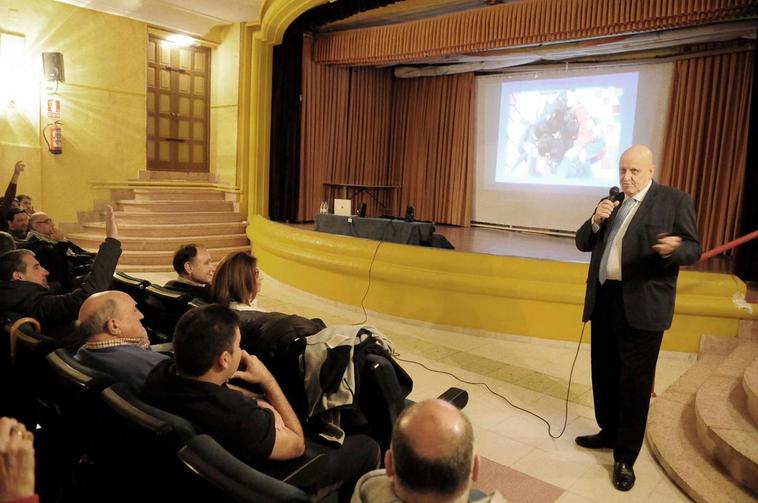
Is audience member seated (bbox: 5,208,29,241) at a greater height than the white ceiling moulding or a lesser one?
lesser

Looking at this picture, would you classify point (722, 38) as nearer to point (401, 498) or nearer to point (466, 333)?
point (466, 333)

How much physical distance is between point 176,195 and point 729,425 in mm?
7272

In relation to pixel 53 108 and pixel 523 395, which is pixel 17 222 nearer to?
pixel 53 108

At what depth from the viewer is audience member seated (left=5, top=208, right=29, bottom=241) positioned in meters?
4.30

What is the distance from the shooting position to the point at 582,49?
285 inches

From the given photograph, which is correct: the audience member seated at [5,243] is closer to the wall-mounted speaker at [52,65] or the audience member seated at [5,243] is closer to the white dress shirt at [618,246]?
the white dress shirt at [618,246]

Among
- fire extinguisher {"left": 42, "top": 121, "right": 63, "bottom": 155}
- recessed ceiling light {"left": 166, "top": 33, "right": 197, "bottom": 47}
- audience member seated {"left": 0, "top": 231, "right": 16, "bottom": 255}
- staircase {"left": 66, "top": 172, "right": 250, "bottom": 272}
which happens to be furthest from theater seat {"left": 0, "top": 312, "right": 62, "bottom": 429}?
recessed ceiling light {"left": 166, "top": 33, "right": 197, "bottom": 47}

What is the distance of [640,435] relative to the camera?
233cm

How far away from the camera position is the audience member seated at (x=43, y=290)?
2.34m

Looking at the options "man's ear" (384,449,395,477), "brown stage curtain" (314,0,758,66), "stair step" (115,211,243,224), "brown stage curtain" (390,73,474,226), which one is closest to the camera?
"man's ear" (384,449,395,477)

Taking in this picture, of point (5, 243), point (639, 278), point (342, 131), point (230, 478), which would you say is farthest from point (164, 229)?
point (230, 478)

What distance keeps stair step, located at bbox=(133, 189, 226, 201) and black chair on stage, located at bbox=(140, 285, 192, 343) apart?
564cm

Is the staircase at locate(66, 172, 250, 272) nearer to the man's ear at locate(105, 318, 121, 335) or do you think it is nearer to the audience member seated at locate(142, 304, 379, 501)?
the man's ear at locate(105, 318, 121, 335)

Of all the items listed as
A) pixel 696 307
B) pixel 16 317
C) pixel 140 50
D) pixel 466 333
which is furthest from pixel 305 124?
pixel 16 317
